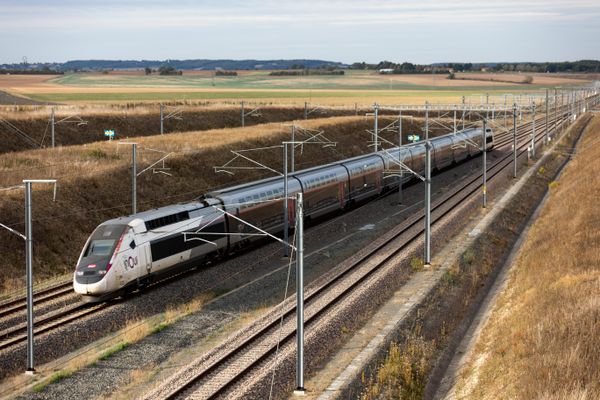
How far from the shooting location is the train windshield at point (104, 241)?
31.5 metres

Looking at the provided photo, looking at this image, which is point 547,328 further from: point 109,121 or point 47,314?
point 109,121

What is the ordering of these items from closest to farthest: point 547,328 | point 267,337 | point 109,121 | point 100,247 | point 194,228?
point 547,328 < point 267,337 < point 100,247 < point 194,228 < point 109,121

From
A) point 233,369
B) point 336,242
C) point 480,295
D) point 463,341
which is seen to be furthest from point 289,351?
point 336,242

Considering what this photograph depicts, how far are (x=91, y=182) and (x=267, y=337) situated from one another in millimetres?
28308

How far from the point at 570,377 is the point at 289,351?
9070mm

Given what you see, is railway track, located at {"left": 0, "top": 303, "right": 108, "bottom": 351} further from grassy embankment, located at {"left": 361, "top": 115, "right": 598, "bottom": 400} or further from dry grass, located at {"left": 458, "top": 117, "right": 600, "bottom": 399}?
dry grass, located at {"left": 458, "top": 117, "right": 600, "bottom": 399}

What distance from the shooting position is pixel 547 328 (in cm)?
2500

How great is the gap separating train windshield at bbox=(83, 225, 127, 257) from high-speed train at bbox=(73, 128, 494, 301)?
40 mm

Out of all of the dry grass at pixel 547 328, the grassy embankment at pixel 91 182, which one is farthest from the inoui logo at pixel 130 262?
the dry grass at pixel 547 328

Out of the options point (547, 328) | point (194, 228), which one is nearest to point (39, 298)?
point (194, 228)

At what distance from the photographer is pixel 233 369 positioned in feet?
79.8

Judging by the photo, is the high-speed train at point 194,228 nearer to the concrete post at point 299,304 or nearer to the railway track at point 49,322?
the railway track at point 49,322

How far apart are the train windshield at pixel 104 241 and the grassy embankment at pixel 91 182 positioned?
691 cm

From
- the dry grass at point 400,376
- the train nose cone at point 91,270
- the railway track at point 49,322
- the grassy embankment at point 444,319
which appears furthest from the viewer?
the train nose cone at point 91,270
